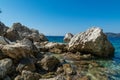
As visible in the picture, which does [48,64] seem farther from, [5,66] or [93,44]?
[93,44]

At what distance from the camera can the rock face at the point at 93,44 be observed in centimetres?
2766

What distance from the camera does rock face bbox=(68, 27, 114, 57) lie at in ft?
90.7

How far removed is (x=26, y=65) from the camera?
662 inches

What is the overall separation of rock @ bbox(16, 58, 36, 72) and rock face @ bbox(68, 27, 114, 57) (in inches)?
450

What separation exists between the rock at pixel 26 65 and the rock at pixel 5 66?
0.72m

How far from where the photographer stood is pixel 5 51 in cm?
1770

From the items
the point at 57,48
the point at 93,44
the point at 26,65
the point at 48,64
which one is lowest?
the point at 48,64

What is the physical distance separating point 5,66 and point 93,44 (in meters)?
14.4

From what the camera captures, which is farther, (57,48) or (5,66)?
(57,48)

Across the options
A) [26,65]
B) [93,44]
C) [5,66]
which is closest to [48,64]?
[26,65]

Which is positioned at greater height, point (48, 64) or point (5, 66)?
point (5, 66)

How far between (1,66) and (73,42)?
15267mm

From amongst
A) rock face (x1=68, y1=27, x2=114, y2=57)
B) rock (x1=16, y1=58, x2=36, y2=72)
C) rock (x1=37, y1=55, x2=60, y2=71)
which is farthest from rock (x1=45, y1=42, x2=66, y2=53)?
rock (x1=16, y1=58, x2=36, y2=72)

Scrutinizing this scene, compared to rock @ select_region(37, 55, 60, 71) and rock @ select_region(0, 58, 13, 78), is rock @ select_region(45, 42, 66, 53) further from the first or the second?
rock @ select_region(0, 58, 13, 78)
